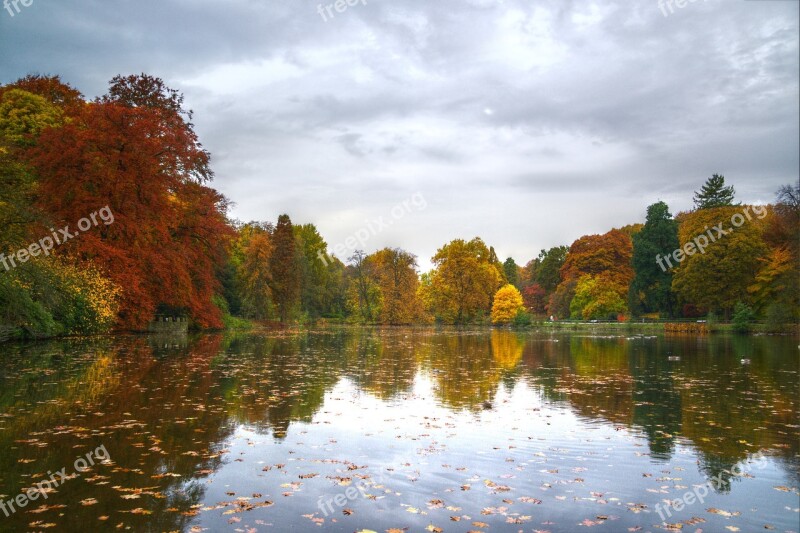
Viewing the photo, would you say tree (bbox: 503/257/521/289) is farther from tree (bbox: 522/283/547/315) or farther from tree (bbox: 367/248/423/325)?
tree (bbox: 367/248/423/325)

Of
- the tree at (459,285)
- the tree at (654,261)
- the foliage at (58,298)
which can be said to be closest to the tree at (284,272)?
the tree at (459,285)

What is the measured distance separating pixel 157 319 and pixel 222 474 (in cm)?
3640

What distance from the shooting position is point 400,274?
245 feet

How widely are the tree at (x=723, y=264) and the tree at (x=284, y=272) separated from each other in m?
38.8

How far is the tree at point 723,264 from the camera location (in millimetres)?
51188

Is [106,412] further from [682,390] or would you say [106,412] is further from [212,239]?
[212,239]

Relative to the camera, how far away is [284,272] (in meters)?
A: 63.9

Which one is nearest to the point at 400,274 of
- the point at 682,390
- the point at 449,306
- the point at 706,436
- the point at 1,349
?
the point at 449,306

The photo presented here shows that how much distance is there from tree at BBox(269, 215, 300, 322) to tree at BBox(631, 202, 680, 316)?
3711 centimetres

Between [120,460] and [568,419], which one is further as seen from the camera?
[568,419]

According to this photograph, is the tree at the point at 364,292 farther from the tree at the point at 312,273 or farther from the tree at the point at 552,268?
the tree at the point at 552,268

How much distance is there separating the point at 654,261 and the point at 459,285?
23.6m

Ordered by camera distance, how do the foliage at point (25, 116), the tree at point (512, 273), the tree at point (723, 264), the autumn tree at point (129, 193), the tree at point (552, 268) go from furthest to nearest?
the tree at point (512, 273) < the tree at point (552, 268) < the tree at point (723, 264) < the foliage at point (25, 116) < the autumn tree at point (129, 193)

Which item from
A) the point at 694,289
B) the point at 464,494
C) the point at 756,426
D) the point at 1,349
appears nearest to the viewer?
the point at 464,494
